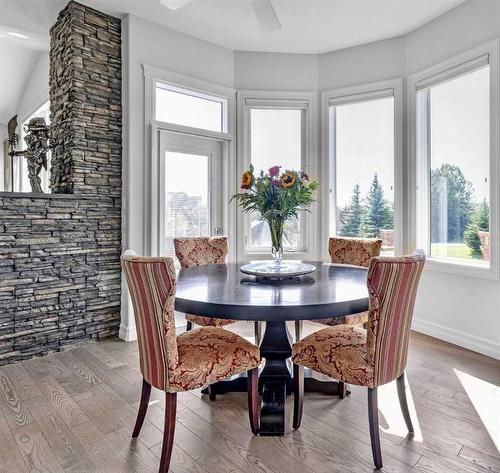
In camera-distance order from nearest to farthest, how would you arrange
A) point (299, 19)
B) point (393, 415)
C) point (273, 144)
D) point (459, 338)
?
point (393, 415)
point (459, 338)
point (299, 19)
point (273, 144)

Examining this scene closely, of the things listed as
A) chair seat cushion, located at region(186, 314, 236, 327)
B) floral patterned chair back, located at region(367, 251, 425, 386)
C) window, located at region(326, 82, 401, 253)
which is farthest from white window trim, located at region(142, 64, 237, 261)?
floral patterned chair back, located at region(367, 251, 425, 386)

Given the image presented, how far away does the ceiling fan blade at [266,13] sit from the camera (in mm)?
2408

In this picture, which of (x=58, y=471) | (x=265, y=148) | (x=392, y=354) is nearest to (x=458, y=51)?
(x=265, y=148)

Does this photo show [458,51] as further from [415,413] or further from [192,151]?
[415,413]

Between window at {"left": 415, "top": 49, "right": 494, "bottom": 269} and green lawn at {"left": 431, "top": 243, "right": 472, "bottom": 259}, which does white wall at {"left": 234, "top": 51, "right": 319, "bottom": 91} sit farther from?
green lawn at {"left": 431, "top": 243, "right": 472, "bottom": 259}

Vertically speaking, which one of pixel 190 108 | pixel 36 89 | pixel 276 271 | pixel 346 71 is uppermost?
pixel 36 89

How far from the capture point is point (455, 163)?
3340 mm

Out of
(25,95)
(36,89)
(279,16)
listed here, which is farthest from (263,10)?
(25,95)

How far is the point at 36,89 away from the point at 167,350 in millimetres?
Answer: 4916

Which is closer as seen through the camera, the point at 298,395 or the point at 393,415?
the point at 298,395

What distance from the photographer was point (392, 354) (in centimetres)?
168

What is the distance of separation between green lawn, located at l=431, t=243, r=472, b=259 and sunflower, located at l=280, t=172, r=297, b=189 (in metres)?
2.05

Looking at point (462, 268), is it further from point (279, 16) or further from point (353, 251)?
point (279, 16)

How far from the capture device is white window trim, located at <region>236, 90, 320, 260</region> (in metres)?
4.11
